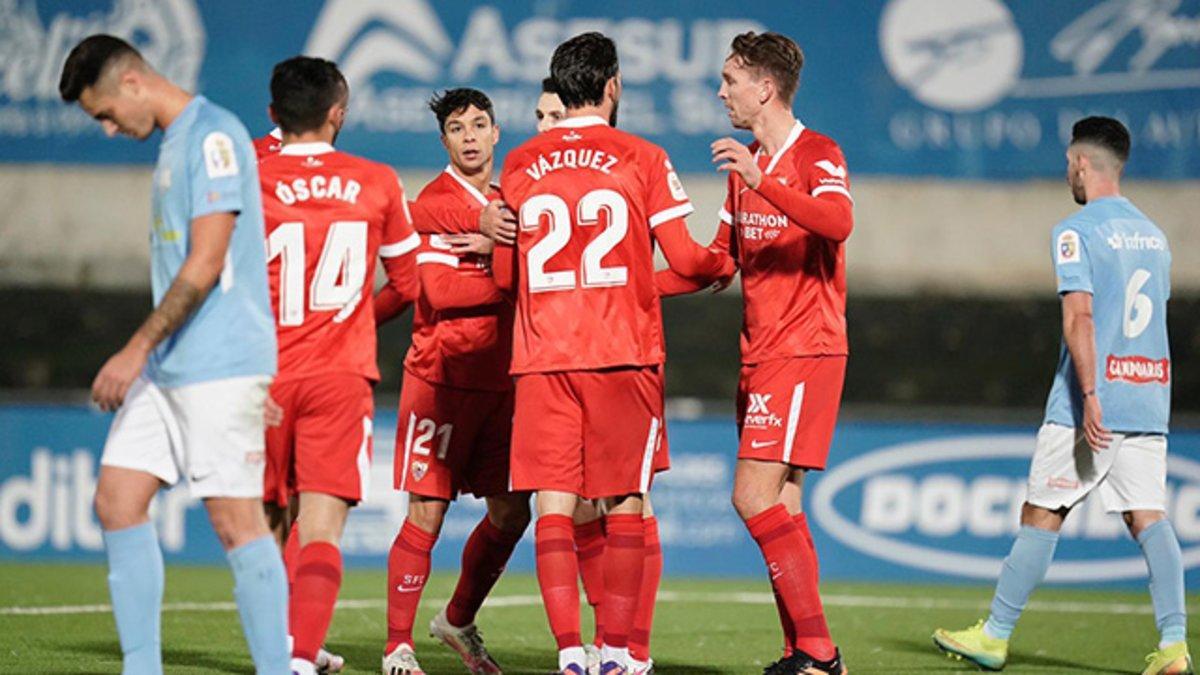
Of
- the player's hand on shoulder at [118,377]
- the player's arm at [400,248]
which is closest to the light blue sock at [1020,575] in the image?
the player's arm at [400,248]

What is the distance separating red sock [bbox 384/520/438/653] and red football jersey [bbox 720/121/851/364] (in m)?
1.48

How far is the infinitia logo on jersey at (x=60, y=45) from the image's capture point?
13609 mm

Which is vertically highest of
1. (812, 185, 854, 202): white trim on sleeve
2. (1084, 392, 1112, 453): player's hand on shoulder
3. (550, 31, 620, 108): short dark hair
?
(550, 31, 620, 108): short dark hair

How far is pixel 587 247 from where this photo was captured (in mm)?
5914

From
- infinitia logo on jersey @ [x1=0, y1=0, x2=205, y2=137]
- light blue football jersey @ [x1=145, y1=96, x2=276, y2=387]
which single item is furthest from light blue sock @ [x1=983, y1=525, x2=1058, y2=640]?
infinitia logo on jersey @ [x1=0, y1=0, x2=205, y2=137]

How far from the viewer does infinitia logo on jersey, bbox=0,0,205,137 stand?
1361 cm

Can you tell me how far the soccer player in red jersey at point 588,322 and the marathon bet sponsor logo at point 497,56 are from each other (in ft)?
25.3

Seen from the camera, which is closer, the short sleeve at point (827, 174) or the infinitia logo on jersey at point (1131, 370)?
the short sleeve at point (827, 174)

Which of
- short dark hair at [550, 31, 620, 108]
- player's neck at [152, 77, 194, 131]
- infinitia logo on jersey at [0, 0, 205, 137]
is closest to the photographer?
player's neck at [152, 77, 194, 131]

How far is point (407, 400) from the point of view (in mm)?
6859

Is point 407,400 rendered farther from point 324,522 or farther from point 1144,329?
point 1144,329

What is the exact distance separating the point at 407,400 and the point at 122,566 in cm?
200

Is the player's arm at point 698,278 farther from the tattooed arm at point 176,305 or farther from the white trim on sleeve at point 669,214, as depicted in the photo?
the tattooed arm at point 176,305

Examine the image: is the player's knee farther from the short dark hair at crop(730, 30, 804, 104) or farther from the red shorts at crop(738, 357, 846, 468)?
the short dark hair at crop(730, 30, 804, 104)
